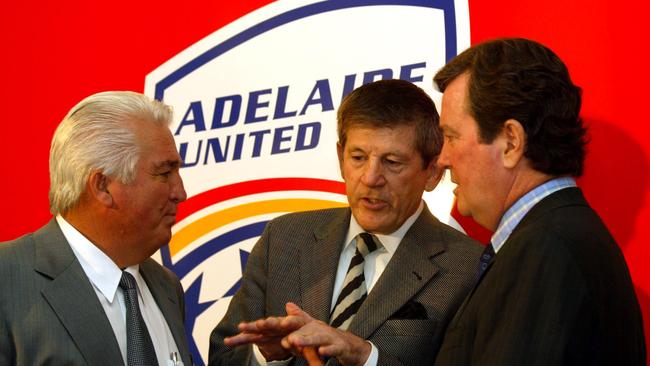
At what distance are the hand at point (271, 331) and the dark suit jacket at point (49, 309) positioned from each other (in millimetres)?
275

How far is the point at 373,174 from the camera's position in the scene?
2.51 m

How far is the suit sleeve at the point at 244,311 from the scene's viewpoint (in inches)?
100

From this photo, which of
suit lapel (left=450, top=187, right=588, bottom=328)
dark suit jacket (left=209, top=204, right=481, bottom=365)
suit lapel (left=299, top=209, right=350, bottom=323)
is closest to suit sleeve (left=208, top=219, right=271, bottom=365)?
dark suit jacket (left=209, top=204, right=481, bottom=365)

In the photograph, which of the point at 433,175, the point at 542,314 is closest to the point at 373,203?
the point at 433,175

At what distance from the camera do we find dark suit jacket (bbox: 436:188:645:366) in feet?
5.45

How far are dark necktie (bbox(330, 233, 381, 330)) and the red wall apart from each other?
0.59 meters

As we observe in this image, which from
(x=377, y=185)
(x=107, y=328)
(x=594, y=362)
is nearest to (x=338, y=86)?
(x=377, y=185)

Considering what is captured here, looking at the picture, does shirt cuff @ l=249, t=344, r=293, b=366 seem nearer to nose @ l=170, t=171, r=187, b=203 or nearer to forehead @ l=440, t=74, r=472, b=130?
nose @ l=170, t=171, r=187, b=203

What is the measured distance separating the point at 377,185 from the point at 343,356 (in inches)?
19.2

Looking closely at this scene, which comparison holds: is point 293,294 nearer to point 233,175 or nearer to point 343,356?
point 343,356

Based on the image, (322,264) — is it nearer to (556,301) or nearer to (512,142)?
(512,142)

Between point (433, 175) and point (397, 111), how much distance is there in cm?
20

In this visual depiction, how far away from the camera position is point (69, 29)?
3.42 m

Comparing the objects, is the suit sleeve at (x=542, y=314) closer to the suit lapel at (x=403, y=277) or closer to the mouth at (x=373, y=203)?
the suit lapel at (x=403, y=277)
